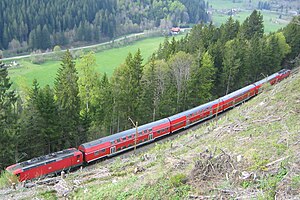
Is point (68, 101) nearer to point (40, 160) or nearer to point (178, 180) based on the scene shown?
point (40, 160)

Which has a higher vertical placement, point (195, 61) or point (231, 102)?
point (195, 61)

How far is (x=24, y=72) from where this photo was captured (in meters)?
80.5

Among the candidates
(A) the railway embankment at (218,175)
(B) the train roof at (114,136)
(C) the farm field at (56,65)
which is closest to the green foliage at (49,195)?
(A) the railway embankment at (218,175)

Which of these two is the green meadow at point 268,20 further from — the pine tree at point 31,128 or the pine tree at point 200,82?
the pine tree at point 31,128

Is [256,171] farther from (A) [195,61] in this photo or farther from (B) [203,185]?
(A) [195,61]

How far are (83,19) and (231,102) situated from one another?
96593mm

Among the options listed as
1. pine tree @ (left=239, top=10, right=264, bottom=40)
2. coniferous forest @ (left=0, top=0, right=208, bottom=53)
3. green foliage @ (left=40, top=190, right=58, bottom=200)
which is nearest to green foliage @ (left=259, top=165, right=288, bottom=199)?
green foliage @ (left=40, top=190, right=58, bottom=200)

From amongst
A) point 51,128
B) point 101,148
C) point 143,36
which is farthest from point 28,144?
point 143,36

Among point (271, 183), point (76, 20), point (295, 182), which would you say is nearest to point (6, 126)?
point (271, 183)

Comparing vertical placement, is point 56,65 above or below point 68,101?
below

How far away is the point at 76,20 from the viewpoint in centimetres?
12288

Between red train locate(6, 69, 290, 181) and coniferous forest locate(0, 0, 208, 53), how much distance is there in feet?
266

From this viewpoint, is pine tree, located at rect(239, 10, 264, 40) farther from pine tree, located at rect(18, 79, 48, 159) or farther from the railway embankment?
the railway embankment

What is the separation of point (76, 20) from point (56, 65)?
41637 mm
